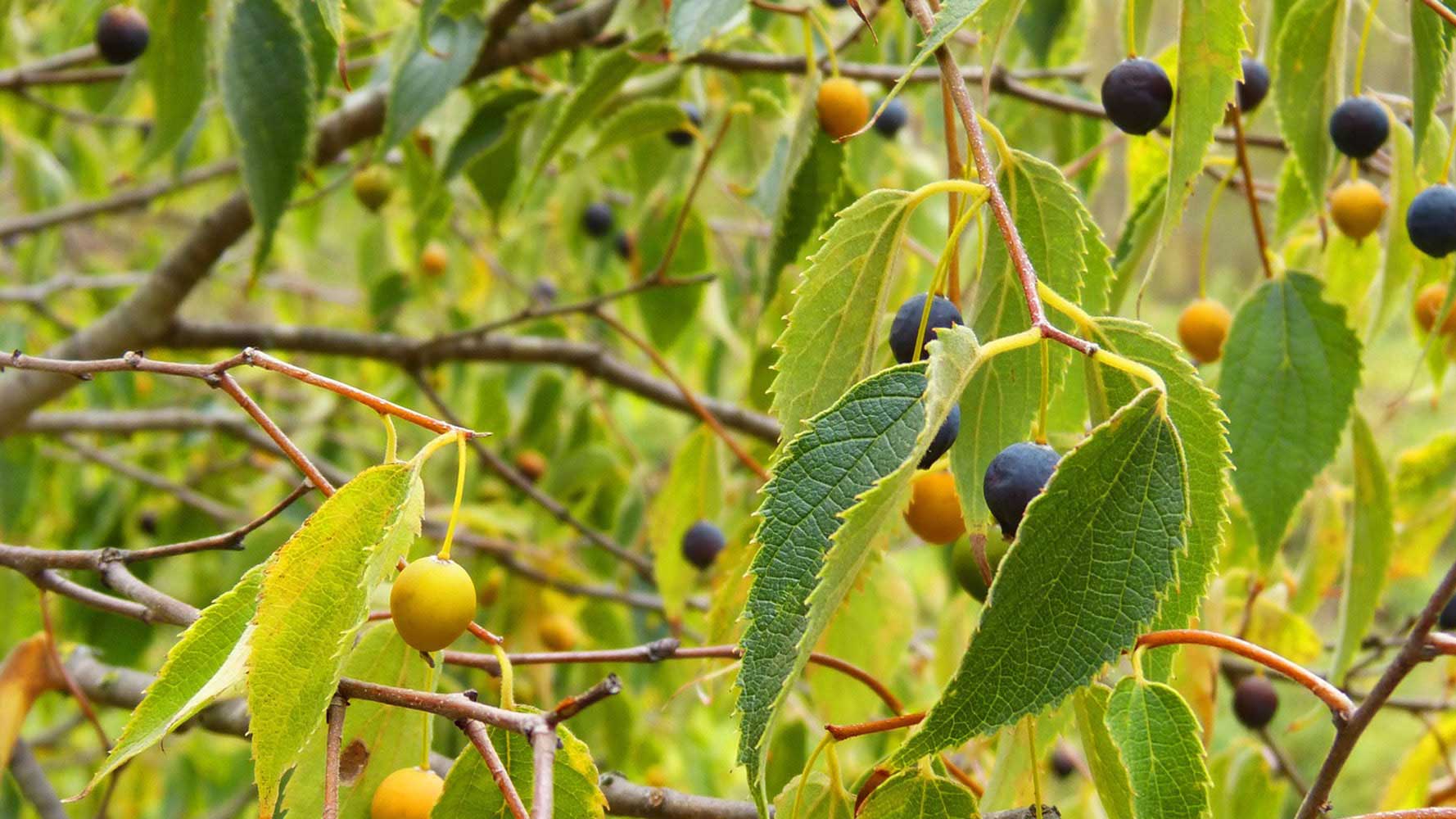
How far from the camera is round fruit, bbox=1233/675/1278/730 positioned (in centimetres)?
173

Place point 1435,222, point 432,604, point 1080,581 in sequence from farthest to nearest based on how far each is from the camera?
point 1435,222, point 432,604, point 1080,581

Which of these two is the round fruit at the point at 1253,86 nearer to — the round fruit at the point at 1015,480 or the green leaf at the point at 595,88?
the green leaf at the point at 595,88

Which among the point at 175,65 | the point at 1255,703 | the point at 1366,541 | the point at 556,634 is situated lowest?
the point at 556,634

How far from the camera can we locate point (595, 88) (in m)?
1.37

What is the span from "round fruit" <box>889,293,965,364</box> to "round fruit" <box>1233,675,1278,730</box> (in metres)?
1.17

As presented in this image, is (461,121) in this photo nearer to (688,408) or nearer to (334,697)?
(688,408)

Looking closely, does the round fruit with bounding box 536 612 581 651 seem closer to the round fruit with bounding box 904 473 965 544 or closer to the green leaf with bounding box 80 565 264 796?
the round fruit with bounding box 904 473 965 544

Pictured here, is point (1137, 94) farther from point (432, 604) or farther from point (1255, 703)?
point (1255, 703)

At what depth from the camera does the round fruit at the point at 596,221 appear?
257 centimetres

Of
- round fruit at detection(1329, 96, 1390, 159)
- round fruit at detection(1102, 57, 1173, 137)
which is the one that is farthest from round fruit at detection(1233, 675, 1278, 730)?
round fruit at detection(1102, 57, 1173, 137)

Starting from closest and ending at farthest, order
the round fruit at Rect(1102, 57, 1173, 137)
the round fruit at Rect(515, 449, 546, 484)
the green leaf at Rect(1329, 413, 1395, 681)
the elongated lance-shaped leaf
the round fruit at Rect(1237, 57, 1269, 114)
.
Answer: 1. the elongated lance-shaped leaf
2. the round fruit at Rect(1102, 57, 1173, 137)
3. the green leaf at Rect(1329, 413, 1395, 681)
4. the round fruit at Rect(1237, 57, 1269, 114)
5. the round fruit at Rect(515, 449, 546, 484)

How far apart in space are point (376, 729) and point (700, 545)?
2.97ft

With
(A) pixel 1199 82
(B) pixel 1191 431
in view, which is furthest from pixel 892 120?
(B) pixel 1191 431

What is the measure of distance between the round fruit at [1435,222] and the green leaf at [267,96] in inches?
37.5
